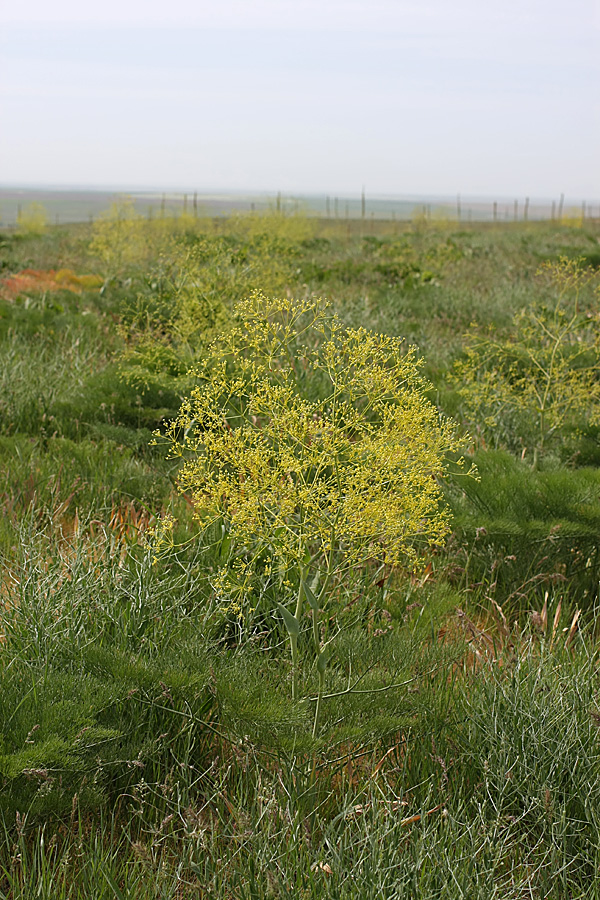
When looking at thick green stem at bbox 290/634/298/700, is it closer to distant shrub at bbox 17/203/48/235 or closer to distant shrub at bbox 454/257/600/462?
distant shrub at bbox 454/257/600/462

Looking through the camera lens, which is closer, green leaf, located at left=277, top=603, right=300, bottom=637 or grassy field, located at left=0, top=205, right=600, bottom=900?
grassy field, located at left=0, top=205, right=600, bottom=900

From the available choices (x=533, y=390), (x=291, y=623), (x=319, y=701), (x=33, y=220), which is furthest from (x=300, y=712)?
(x=33, y=220)

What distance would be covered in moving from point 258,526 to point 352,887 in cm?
77

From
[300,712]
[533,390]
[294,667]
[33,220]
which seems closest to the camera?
[300,712]

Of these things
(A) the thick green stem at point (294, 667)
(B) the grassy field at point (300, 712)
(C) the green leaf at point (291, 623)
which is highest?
(C) the green leaf at point (291, 623)

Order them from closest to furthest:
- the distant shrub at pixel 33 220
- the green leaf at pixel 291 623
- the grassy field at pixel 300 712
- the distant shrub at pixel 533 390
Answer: the grassy field at pixel 300 712
the green leaf at pixel 291 623
the distant shrub at pixel 533 390
the distant shrub at pixel 33 220

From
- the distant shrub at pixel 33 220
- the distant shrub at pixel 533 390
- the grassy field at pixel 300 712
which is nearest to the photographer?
the grassy field at pixel 300 712

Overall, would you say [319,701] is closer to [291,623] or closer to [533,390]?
[291,623]

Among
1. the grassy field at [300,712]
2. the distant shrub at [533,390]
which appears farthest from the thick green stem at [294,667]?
the distant shrub at [533,390]

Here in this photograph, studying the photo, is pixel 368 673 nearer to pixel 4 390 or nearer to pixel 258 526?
pixel 258 526

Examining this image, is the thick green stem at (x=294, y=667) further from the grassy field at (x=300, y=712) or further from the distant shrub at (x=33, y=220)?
the distant shrub at (x=33, y=220)

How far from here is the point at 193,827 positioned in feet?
5.90

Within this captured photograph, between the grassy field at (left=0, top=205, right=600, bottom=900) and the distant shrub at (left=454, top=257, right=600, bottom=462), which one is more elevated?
the distant shrub at (left=454, top=257, right=600, bottom=462)

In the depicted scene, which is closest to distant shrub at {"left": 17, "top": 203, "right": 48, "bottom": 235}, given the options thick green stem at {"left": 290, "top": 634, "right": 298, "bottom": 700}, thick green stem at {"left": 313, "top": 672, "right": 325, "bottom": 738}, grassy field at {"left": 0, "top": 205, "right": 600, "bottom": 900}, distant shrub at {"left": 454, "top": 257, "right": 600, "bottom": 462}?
distant shrub at {"left": 454, "top": 257, "right": 600, "bottom": 462}
